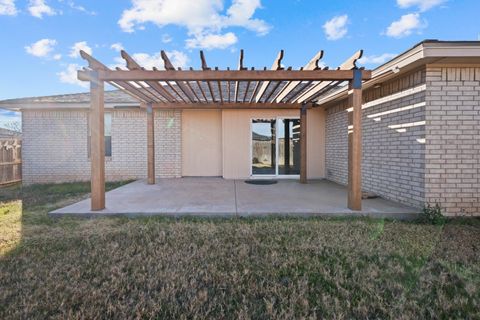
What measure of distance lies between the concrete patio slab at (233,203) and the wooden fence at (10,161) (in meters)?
5.57

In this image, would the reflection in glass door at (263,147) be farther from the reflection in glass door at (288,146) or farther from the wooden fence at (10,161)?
the wooden fence at (10,161)

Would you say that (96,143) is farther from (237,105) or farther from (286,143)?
(286,143)

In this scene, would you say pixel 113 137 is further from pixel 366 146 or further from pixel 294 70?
pixel 366 146

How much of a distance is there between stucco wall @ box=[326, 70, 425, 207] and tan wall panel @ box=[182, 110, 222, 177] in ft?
17.3

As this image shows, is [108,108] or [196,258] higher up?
[108,108]

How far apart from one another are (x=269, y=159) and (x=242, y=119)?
5.90 feet

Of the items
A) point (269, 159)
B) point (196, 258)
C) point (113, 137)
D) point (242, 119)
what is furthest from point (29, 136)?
point (196, 258)

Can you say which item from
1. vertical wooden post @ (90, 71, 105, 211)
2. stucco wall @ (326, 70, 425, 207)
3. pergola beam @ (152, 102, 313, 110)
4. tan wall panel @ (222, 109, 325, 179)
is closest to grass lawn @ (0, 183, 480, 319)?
vertical wooden post @ (90, 71, 105, 211)

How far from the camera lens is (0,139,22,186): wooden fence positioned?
9019 mm

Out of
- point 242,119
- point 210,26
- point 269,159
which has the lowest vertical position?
point 269,159

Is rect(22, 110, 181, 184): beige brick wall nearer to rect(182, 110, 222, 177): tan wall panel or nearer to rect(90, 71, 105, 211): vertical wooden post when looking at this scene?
rect(182, 110, 222, 177): tan wall panel

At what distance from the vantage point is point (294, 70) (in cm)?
453

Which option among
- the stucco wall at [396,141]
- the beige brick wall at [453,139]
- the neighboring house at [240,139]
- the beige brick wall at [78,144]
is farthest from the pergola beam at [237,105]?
the beige brick wall at [453,139]

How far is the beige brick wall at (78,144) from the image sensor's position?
9.26 metres
